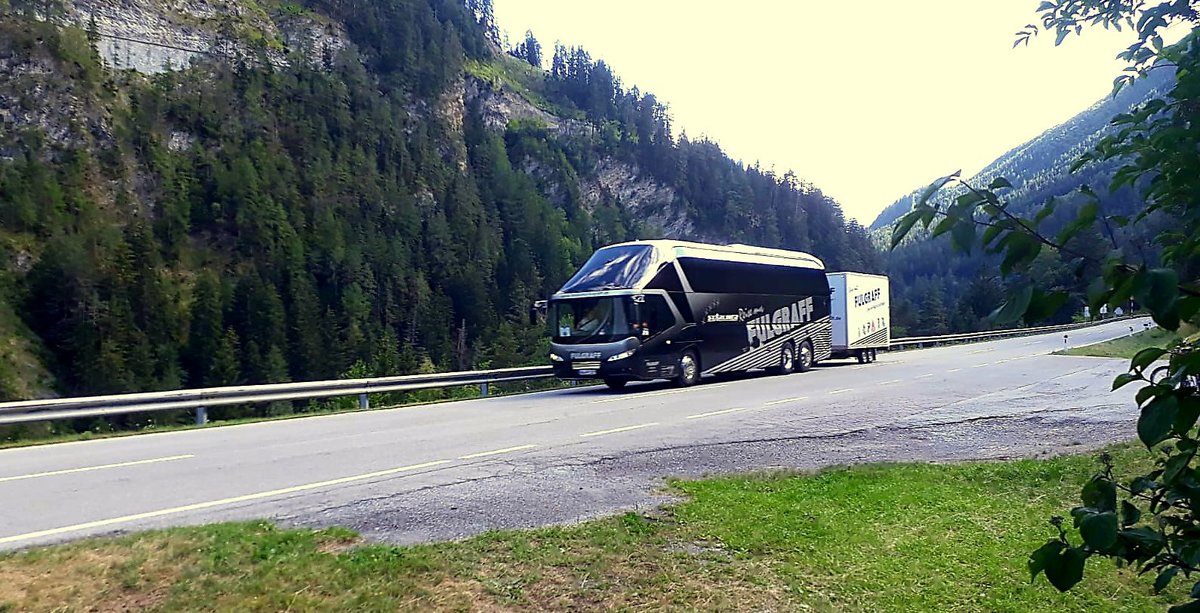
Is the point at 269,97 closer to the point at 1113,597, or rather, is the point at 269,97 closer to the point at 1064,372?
the point at 1064,372

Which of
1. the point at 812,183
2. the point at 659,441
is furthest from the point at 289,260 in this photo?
the point at 812,183

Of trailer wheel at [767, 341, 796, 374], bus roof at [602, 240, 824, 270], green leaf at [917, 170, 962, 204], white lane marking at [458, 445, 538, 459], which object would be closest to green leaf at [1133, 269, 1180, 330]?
green leaf at [917, 170, 962, 204]

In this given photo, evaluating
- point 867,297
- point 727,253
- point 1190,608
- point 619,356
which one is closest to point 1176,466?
point 1190,608

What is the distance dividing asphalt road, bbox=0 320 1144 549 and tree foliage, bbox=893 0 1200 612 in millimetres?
1589

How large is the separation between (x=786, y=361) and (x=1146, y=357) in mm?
24079

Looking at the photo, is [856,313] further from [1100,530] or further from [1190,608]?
[1100,530]

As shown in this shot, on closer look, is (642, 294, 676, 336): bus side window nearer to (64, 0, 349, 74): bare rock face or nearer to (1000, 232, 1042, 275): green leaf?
(1000, 232, 1042, 275): green leaf

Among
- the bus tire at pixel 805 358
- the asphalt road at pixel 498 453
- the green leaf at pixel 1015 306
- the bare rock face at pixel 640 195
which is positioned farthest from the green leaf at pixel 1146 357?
the bare rock face at pixel 640 195

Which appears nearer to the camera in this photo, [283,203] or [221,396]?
[221,396]

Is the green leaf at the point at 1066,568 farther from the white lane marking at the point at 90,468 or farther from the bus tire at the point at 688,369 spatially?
the bus tire at the point at 688,369

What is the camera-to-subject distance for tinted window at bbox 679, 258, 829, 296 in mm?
21906

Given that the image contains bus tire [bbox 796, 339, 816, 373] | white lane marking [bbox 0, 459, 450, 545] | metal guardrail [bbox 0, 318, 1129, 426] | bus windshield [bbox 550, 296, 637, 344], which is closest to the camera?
white lane marking [bbox 0, 459, 450, 545]

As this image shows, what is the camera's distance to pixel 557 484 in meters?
7.71

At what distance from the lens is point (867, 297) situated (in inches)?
1266
